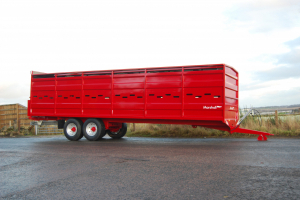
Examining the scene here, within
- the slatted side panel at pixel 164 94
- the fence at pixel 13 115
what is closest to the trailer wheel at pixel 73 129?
the slatted side panel at pixel 164 94

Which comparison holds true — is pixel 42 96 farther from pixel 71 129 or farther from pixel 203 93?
pixel 203 93

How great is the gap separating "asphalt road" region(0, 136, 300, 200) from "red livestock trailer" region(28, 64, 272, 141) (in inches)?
122

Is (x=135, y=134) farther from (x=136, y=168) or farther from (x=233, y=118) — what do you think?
(x=136, y=168)

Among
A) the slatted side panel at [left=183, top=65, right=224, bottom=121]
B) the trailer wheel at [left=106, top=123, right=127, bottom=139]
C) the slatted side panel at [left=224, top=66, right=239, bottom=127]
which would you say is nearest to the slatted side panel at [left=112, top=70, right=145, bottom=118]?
the slatted side panel at [left=183, top=65, right=224, bottom=121]

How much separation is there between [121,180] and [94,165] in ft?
5.31

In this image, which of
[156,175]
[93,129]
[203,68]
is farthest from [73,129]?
[156,175]

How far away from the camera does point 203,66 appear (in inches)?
420

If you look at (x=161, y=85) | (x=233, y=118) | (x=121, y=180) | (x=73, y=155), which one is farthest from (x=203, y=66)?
(x=121, y=180)

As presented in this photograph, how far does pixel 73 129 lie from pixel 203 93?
6.29 metres

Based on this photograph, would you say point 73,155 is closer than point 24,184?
No

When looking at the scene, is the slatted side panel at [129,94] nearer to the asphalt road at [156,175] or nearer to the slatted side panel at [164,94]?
the slatted side panel at [164,94]

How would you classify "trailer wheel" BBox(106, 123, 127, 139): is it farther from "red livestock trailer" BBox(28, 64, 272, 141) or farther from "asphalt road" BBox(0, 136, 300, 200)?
"asphalt road" BBox(0, 136, 300, 200)

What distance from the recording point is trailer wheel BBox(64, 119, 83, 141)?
42.0 feet

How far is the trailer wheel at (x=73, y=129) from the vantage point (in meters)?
12.8
